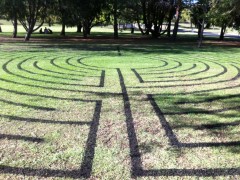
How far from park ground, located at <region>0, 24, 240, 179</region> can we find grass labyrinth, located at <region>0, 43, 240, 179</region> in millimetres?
13

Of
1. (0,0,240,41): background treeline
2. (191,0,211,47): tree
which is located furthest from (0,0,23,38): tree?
(191,0,211,47): tree

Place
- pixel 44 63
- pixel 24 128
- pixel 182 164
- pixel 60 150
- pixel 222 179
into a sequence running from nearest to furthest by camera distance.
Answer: pixel 222 179
pixel 182 164
pixel 60 150
pixel 24 128
pixel 44 63

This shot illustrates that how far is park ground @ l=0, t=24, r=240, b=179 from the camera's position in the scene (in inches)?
163

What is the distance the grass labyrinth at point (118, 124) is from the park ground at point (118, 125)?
0.01 metres


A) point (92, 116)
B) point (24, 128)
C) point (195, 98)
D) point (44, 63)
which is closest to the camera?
point (24, 128)

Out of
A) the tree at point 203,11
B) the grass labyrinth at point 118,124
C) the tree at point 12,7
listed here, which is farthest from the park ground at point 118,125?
the tree at point 12,7

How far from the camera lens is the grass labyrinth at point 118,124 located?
13.7ft

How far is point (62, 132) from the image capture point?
17.3ft

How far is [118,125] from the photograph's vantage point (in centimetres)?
562

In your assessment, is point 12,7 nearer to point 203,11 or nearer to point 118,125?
point 203,11

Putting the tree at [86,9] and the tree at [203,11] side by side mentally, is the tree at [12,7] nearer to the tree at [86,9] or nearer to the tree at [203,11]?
the tree at [86,9]

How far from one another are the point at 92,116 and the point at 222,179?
2859 mm

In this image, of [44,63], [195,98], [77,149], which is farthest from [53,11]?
[77,149]

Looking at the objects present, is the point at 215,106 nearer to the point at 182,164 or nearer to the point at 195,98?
the point at 195,98
